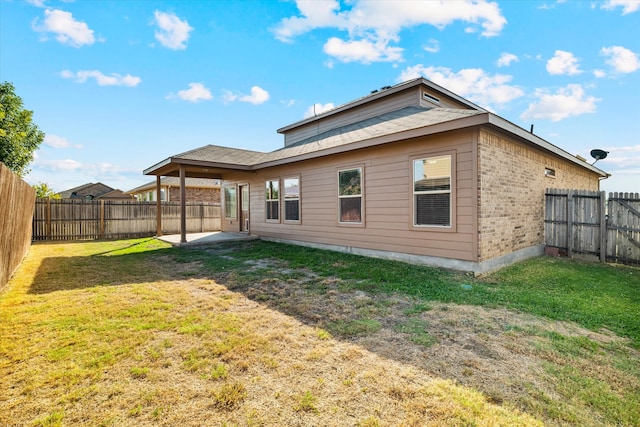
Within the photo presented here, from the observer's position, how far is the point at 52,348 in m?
2.98

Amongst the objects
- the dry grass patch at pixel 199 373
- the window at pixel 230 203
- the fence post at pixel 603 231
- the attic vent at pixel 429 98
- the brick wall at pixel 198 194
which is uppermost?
the attic vent at pixel 429 98

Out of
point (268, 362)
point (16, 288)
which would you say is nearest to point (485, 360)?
point (268, 362)

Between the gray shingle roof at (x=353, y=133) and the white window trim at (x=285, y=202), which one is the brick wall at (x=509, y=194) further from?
the white window trim at (x=285, y=202)

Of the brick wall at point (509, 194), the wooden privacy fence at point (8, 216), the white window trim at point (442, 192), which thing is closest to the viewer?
the wooden privacy fence at point (8, 216)

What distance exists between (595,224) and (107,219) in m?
18.1

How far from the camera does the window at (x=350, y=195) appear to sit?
8.14 m

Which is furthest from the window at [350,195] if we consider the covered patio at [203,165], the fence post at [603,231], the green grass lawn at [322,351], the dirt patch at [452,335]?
the fence post at [603,231]

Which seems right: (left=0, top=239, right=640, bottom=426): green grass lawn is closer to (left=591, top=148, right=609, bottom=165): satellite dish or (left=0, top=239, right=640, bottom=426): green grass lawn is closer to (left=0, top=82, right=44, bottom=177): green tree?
(left=591, top=148, right=609, bottom=165): satellite dish

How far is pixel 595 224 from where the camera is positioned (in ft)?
25.7

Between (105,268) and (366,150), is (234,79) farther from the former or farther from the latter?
(105,268)

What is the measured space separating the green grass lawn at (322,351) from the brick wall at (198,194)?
15.1 meters

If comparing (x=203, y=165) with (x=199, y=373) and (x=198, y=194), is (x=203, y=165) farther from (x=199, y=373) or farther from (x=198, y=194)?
(x=198, y=194)

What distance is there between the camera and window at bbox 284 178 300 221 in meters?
10.2

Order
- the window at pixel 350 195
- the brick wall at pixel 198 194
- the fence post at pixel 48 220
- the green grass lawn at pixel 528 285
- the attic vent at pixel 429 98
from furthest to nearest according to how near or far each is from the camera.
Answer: the brick wall at pixel 198 194
the fence post at pixel 48 220
the attic vent at pixel 429 98
the window at pixel 350 195
the green grass lawn at pixel 528 285
